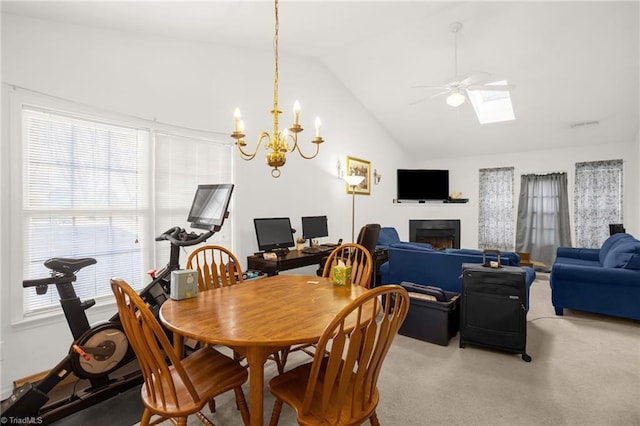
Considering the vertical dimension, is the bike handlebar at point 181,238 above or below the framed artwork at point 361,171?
below

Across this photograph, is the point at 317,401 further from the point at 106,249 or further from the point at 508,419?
the point at 106,249

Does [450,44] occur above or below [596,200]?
above

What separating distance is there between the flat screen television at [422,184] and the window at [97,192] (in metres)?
4.63

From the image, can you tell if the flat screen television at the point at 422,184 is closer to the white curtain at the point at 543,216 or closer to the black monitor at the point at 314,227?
the white curtain at the point at 543,216

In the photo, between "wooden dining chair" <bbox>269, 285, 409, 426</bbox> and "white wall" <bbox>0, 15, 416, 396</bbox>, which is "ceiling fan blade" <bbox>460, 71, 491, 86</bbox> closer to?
"white wall" <bbox>0, 15, 416, 396</bbox>

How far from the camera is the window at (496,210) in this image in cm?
644

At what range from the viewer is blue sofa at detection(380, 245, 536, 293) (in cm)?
324

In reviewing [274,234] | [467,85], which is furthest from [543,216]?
[274,234]

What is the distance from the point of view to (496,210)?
656 centimetres

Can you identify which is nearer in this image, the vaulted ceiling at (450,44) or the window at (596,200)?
the vaulted ceiling at (450,44)

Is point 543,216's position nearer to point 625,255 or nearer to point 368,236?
point 625,255

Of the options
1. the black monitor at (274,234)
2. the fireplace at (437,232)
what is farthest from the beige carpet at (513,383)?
the fireplace at (437,232)

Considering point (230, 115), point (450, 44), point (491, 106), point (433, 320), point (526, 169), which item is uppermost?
point (450, 44)

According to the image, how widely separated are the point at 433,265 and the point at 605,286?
1789 mm
